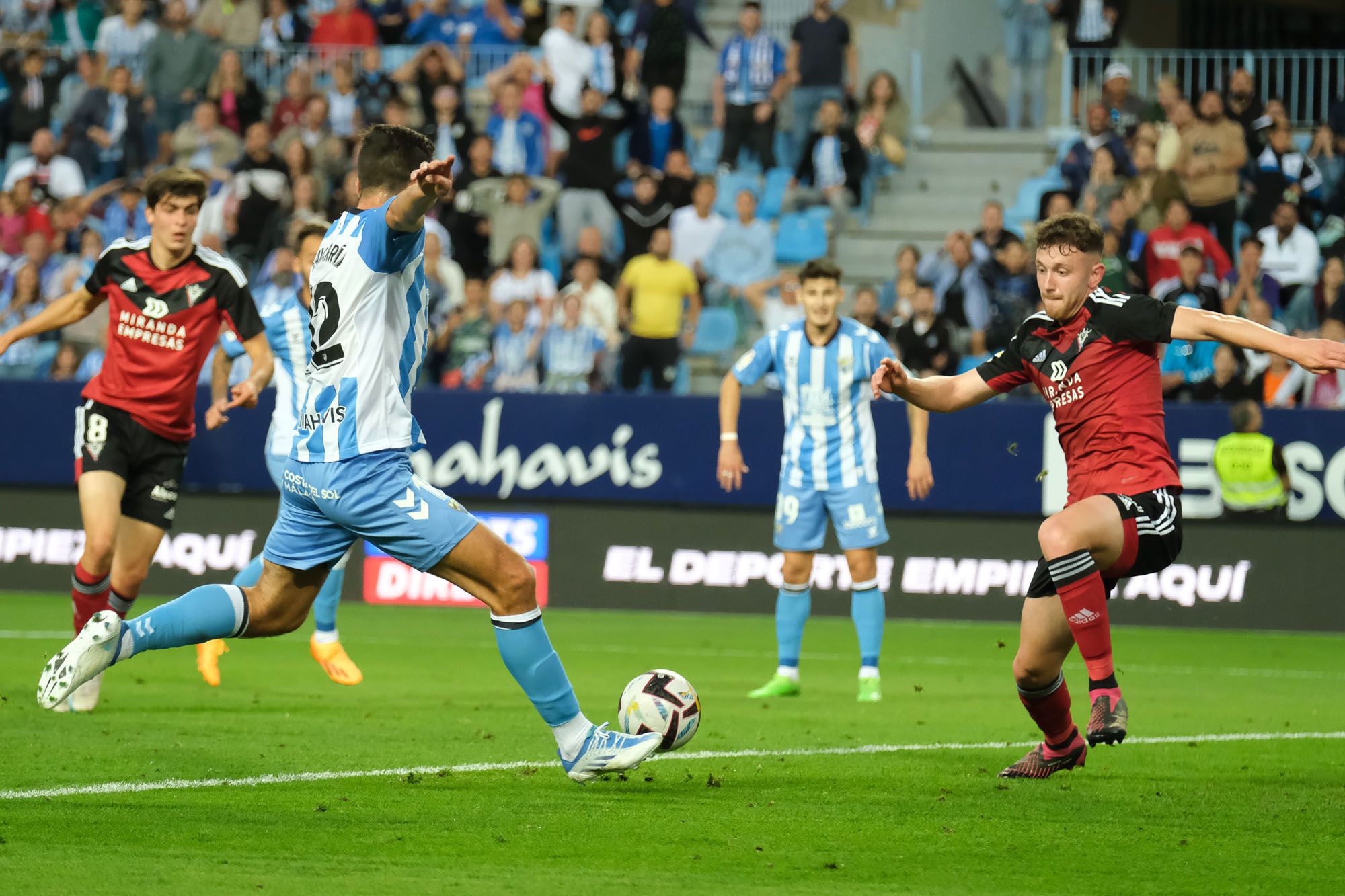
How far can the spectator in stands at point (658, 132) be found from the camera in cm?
1912

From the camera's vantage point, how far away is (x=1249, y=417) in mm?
14055

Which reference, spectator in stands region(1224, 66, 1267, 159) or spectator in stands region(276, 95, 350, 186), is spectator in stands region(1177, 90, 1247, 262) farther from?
spectator in stands region(276, 95, 350, 186)

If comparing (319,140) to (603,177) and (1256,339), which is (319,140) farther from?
(1256,339)

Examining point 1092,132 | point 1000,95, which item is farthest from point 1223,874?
point 1000,95

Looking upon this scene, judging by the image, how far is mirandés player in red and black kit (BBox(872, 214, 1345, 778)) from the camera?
6.46 metres

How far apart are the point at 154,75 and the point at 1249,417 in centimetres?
1272

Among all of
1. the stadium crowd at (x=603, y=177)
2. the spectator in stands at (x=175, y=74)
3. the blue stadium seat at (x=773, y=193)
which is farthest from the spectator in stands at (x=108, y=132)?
the blue stadium seat at (x=773, y=193)

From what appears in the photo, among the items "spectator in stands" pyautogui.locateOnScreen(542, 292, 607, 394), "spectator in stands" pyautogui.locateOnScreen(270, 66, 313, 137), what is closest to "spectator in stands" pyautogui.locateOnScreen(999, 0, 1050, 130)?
"spectator in stands" pyautogui.locateOnScreen(542, 292, 607, 394)

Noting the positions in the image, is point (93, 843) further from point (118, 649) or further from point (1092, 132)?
point (1092, 132)

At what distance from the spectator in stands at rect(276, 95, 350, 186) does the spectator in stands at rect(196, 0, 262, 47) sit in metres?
2.14

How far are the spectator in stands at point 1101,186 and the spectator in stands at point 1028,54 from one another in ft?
9.68

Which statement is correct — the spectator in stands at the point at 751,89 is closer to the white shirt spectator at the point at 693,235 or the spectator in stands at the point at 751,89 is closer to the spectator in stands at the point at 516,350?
the white shirt spectator at the point at 693,235

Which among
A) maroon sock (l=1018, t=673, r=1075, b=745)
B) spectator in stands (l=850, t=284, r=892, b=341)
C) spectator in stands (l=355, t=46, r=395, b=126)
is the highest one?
spectator in stands (l=355, t=46, r=395, b=126)

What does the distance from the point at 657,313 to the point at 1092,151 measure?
492 centimetres
